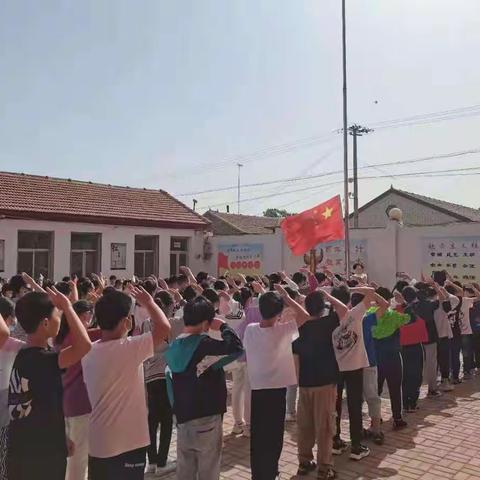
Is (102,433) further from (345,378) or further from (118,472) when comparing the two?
(345,378)

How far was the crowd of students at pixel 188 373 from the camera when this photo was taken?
9.05 feet

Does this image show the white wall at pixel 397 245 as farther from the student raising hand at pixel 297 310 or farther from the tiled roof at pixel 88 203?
the student raising hand at pixel 297 310

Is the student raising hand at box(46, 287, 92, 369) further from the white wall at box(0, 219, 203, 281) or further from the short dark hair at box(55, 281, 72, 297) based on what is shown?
the white wall at box(0, 219, 203, 281)

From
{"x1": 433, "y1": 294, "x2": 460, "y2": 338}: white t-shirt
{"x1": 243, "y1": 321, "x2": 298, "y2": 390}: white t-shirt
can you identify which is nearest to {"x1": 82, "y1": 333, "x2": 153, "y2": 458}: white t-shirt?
{"x1": 243, "y1": 321, "x2": 298, "y2": 390}: white t-shirt

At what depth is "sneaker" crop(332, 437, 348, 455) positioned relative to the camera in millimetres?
5116

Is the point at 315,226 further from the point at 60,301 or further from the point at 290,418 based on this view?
the point at 60,301

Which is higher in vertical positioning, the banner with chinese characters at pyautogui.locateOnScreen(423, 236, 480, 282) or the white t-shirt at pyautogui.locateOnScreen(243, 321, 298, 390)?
A: the banner with chinese characters at pyautogui.locateOnScreen(423, 236, 480, 282)

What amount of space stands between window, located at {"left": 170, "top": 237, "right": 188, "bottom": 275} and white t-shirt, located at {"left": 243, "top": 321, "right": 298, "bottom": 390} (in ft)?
57.8

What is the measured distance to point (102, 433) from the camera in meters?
3.01

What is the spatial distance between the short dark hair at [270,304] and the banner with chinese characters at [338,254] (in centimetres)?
1436

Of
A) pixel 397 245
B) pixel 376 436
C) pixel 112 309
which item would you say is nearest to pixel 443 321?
pixel 376 436

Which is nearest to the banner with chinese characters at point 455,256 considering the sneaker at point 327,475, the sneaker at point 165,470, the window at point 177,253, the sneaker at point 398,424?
the window at point 177,253

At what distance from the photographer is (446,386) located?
25.0 ft

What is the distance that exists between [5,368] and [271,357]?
1.97 meters
